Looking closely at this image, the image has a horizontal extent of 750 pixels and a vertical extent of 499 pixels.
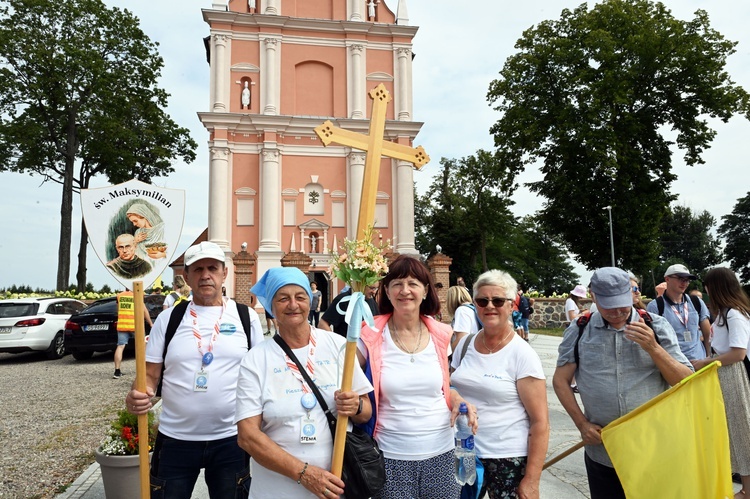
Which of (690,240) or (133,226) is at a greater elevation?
(690,240)

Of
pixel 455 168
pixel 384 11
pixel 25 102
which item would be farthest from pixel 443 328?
pixel 455 168

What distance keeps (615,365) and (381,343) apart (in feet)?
4.05

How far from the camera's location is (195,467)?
2979 mm

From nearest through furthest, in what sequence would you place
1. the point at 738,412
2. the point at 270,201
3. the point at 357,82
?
the point at 738,412, the point at 270,201, the point at 357,82

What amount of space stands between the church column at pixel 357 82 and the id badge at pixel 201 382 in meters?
30.7

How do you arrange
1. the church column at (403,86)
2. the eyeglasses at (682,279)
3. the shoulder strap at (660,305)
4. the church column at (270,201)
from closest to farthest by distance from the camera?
the eyeglasses at (682,279)
the shoulder strap at (660,305)
the church column at (270,201)
the church column at (403,86)

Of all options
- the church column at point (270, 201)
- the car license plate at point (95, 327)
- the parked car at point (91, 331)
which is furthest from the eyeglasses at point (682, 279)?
the church column at point (270, 201)

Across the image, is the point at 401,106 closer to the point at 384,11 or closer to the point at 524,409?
the point at 384,11

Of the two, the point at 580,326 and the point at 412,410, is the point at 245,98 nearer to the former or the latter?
the point at 580,326

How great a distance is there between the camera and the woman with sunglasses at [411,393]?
259 centimetres

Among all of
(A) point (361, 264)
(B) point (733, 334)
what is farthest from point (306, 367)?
(B) point (733, 334)

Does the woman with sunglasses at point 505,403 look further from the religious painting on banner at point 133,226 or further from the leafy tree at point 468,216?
the leafy tree at point 468,216

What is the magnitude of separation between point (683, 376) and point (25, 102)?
31.9 metres

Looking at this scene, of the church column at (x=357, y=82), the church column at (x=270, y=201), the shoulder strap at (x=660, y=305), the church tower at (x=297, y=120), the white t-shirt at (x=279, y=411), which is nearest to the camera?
the white t-shirt at (x=279, y=411)
